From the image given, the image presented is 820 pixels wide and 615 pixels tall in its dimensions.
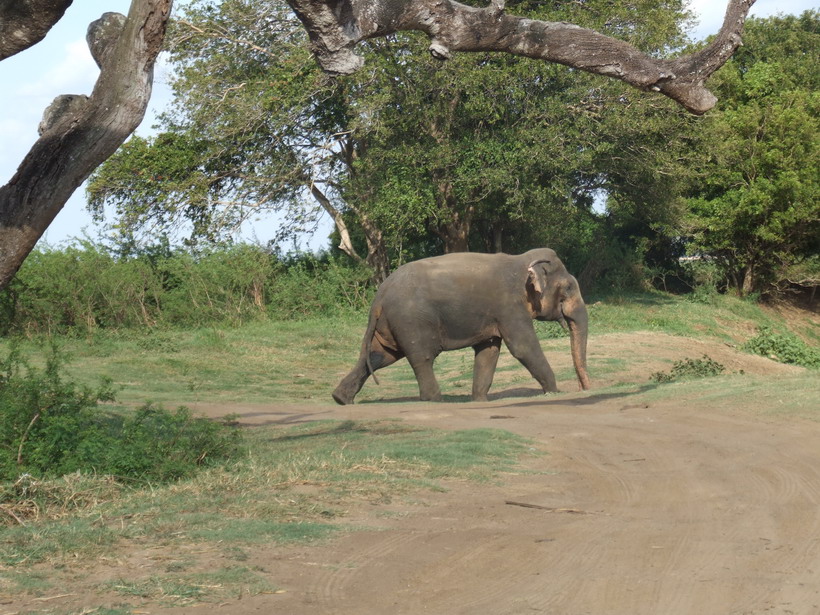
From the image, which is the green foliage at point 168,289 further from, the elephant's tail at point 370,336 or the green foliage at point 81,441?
the green foliage at point 81,441

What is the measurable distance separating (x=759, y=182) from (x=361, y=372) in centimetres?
2028

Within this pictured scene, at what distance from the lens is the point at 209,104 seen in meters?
26.8

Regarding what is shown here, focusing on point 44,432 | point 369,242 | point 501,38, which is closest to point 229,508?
point 44,432

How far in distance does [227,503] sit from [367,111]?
62.0ft

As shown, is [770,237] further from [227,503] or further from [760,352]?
[227,503]

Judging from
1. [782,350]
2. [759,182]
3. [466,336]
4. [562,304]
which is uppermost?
[759,182]

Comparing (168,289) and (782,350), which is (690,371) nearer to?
(782,350)

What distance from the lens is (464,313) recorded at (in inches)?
578

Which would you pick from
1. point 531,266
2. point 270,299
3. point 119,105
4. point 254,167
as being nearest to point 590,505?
point 119,105

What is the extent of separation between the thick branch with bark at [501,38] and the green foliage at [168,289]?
52.9 ft

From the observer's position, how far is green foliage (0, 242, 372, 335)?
73.7 feet

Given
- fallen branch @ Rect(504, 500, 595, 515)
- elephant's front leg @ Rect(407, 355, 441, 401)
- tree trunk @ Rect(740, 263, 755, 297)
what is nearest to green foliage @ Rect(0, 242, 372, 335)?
elephant's front leg @ Rect(407, 355, 441, 401)

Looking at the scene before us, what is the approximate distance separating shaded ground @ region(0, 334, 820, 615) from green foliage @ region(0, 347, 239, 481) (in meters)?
1.86

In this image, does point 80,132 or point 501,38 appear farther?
point 501,38
